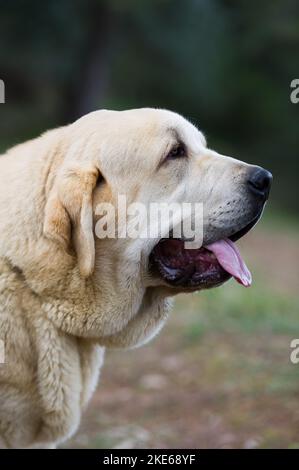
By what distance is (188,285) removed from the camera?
3.43 m

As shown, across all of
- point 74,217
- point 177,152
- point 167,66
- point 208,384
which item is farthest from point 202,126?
point 74,217

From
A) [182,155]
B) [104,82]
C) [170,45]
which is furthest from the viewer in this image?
[104,82]

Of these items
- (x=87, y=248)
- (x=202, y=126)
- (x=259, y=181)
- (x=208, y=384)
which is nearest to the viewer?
(x=87, y=248)

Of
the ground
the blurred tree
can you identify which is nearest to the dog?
the ground

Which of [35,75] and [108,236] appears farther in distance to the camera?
[35,75]

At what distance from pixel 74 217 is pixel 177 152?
0.60 m

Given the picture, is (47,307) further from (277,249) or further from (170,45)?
(170,45)

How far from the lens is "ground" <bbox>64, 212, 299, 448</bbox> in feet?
14.7

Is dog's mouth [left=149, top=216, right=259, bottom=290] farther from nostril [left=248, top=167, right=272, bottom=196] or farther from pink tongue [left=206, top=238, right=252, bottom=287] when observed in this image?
nostril [left=248, top=167, right=272, bottom=196]

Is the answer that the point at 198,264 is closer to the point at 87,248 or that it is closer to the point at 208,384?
the point at 87,248

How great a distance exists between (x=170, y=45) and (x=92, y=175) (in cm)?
1508

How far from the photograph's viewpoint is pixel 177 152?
3.47m

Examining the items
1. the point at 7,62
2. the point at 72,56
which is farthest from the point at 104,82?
the point at 7,62

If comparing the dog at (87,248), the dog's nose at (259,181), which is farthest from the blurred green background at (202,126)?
the dog's nose at (259,181)
